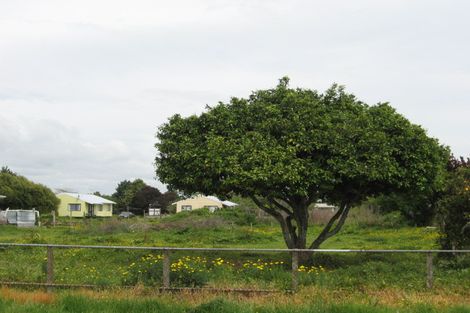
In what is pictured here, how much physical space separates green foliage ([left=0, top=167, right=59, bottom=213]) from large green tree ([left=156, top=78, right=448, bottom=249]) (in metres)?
55.1

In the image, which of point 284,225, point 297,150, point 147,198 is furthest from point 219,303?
point 147,198

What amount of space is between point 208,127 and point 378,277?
6798 mm

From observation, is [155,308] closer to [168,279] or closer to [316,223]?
[168,279]

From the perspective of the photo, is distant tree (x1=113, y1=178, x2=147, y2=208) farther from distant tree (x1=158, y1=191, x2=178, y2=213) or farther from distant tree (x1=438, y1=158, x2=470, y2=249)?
distant tree (x1=438, y1=158, x2=470, y2=249)

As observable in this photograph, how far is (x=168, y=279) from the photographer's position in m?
10.8

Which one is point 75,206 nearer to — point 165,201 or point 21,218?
point 165,201

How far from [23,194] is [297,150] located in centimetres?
5921

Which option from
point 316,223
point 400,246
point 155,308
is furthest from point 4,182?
point 155,308

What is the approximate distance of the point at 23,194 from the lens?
6819cm

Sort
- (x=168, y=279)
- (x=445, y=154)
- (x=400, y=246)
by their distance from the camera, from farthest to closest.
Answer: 1. (x=400, y=246)
2. (x=445, y=154)
3. (x=168, y=279)

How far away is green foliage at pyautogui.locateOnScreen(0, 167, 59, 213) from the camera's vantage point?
67.0 meters

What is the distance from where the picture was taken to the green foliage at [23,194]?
67.0m

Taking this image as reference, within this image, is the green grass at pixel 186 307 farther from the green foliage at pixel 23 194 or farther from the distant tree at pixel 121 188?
the distant tree at pixel 121 188

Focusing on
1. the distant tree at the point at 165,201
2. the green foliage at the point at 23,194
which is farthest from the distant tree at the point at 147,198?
the green foliage at the point at 23,194
